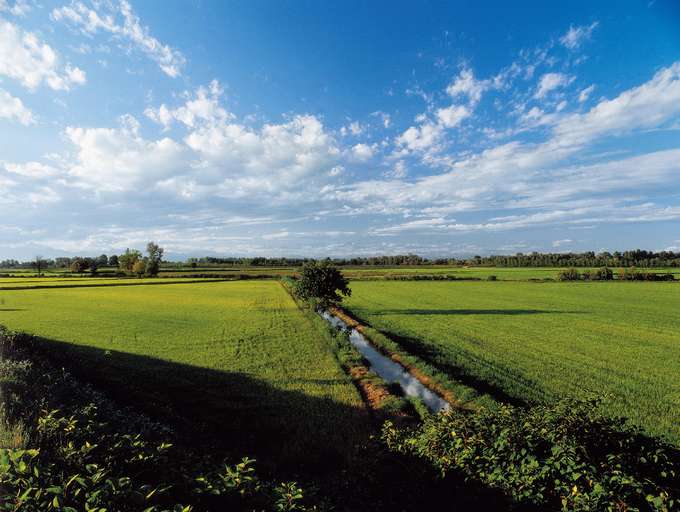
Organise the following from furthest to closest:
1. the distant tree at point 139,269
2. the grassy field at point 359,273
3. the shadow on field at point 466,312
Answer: the distant tree at point 139,269
the grassy field at point 359,273
the shadow on field at point 466,312

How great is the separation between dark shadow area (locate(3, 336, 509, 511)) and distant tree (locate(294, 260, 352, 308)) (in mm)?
21255

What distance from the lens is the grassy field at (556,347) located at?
15.4 metres

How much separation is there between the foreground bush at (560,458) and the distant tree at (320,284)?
30776 millimetres

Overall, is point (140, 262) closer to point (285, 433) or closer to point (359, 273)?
point (359, 273)

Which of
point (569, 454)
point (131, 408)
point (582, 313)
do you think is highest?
point (569, 454)

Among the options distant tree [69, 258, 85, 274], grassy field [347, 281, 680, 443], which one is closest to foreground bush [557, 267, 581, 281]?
grassy field [347, 281, 680, 443]

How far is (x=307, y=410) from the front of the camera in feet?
43.5

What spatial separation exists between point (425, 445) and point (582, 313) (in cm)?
4139

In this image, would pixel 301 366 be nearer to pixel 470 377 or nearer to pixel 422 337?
pixel 470 377

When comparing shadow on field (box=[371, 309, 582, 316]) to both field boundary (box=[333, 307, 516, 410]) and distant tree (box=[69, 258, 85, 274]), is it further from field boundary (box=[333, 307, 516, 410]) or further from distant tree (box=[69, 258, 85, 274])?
distant tree (box=[69, 258, 85, 274])

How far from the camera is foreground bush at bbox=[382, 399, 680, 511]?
520cm

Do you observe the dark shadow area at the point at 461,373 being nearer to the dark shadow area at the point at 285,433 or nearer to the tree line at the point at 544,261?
the dark shadow area at the point at 285,433

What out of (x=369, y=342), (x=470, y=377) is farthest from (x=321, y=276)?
(x=470, y=377)

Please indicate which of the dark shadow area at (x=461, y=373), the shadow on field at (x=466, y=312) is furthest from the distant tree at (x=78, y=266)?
the dark shadow area at (x=461, y=373)
